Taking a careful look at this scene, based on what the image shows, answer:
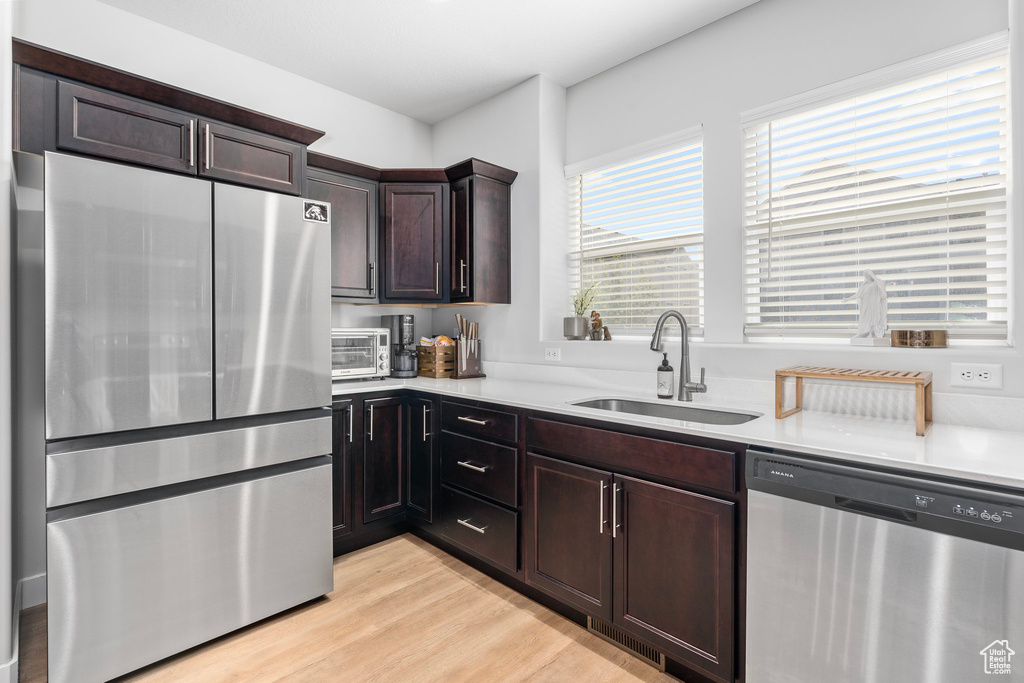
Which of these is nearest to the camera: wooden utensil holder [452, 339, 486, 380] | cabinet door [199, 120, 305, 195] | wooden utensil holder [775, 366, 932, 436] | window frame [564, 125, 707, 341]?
wooden utensil holder [775, 366, 932, 436]

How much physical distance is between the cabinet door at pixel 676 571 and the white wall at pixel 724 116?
868mm

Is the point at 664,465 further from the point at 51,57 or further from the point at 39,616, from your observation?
the point at 39,616

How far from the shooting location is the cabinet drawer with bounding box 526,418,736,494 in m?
1.69

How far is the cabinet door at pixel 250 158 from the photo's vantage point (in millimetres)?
2141

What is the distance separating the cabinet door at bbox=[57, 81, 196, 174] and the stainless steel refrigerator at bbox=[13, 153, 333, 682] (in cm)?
18

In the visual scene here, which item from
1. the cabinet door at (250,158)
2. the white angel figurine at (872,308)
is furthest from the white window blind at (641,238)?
the cabinet door at (250,158)

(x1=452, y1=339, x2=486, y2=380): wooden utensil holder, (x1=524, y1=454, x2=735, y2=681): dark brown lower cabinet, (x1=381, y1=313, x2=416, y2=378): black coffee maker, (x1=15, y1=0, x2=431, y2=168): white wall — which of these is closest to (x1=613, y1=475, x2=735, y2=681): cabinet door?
(x1=524, y1=454, x2=735, y2=681): dark brown lower cabinet

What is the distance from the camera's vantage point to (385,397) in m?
2.90

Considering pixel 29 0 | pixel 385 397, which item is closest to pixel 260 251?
pixel 385 397

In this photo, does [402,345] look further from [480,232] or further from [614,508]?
[614,508]

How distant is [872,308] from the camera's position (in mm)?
2037

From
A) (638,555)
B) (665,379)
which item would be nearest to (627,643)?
(638,555)

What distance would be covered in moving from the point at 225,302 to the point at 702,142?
93.6 inches

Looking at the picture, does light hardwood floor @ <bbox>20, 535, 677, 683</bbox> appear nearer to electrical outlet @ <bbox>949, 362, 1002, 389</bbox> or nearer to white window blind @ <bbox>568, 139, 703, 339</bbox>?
electrical outlet @ <bbox>949, 362, 1002, 389</bbox>
